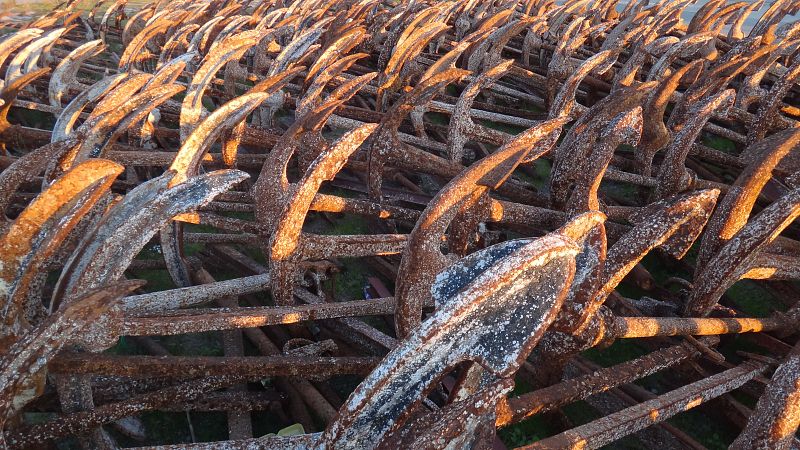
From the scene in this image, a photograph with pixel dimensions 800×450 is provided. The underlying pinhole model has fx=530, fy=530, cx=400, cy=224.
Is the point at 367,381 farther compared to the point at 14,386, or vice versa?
the point at 14,386

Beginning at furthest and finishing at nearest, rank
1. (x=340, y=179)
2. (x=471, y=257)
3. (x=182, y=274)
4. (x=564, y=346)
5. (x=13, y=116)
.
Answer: (x=13, y=116) → (x=340, y=179) → (x=182, y=274) → (x=564, y=346) → (x=471, y=257)

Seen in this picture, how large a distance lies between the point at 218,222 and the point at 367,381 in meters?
2.12

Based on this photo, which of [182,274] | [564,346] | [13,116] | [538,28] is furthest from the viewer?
[538,28]

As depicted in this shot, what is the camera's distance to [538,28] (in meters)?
6.59

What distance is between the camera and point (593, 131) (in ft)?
10.7

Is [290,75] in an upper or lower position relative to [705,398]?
upper

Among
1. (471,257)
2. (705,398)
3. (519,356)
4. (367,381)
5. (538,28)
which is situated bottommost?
(705,398)

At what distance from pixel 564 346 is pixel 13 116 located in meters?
6.13

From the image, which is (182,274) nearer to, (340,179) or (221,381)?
(221,381)

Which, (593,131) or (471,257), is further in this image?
(593,131)

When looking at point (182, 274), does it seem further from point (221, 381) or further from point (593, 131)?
point (593, 131)

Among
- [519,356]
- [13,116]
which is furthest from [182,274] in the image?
[13,116]

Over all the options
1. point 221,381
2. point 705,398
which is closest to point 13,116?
point 221,381

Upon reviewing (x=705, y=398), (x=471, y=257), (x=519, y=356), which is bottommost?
(x=705, y=398)
